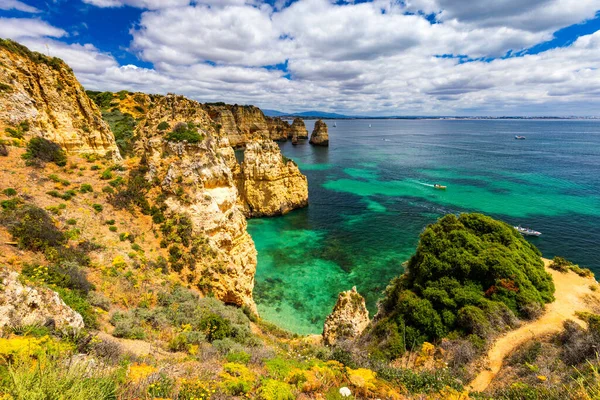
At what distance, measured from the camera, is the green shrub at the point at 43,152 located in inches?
699

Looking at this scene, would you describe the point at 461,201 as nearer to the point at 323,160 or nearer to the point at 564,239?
the point at 564,239

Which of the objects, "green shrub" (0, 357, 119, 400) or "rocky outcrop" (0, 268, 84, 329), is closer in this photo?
"green shrub" (0, 357, 119, 400)

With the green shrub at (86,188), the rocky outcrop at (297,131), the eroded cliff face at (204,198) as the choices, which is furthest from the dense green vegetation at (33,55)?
the rocky outcrop at (297,131)

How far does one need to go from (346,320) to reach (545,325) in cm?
1034

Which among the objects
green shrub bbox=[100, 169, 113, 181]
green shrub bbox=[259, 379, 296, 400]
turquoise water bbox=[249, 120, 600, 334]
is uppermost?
green shrub bbox=[100, 169, 113, 181]

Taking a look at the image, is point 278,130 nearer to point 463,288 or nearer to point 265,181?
point 265,181

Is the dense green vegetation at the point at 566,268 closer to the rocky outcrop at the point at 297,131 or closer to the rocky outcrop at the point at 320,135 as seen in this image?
the rocky outcrop at the point at 320,135

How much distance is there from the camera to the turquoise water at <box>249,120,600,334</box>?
1070 inches

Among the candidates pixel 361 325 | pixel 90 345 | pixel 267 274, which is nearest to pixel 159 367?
pixel 90 345

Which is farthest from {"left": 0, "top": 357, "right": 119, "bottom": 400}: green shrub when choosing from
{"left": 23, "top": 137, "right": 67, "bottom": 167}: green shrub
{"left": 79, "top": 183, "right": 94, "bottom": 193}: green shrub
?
{"left": 23, "top": 137, "right": 67, "bottom": 167}: green shrub

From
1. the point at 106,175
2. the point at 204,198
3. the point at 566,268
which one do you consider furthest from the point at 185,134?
the point at 566,268

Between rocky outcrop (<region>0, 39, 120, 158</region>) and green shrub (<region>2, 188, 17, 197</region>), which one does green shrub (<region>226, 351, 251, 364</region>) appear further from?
rocky outcrop (<region>0, 39, 120, 158</region>)

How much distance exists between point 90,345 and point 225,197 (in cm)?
1420

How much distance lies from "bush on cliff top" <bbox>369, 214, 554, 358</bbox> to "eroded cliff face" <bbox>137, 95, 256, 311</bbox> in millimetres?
10037
